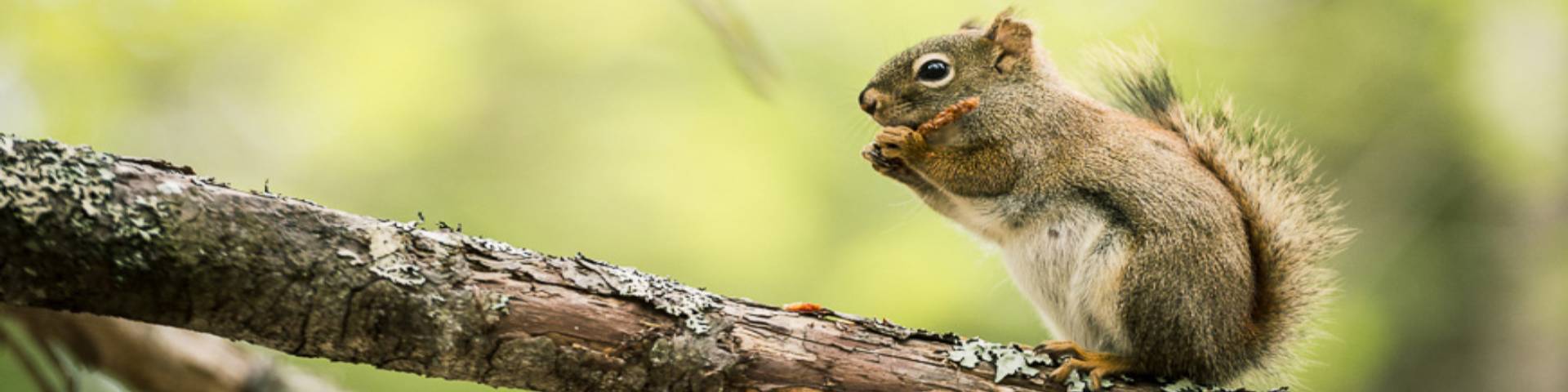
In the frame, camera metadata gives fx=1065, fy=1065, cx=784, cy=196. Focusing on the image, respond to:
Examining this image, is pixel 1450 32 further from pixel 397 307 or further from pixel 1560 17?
pixel 397 307

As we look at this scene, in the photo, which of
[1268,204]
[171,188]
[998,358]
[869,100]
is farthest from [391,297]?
[1268,204]

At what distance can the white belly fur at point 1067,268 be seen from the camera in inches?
82.2

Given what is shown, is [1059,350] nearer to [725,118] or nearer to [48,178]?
[48,178]

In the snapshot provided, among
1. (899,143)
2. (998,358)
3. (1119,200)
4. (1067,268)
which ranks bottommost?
(998,358)

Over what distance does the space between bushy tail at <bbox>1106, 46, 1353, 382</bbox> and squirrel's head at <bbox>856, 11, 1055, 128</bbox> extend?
245mm

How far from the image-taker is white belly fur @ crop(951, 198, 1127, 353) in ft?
6.85

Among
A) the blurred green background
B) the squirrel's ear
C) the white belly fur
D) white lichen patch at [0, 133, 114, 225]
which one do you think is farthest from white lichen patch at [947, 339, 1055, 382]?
white lichen patch at [0, 133, 114, 225]

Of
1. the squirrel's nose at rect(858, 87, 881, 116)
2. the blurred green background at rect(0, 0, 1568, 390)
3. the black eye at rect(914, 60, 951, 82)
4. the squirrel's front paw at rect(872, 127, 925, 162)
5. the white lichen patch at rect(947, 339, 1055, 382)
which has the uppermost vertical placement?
the blurred green background at rect(0, 0, 1568, 390)

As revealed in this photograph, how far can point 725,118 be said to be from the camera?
3900 mm

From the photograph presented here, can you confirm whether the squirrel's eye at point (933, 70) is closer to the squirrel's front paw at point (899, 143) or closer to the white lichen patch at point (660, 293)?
the squirrel's front paw at point (899, 143)

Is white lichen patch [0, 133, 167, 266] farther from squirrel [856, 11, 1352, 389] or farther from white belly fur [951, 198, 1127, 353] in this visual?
white belly fur [951, 198, 1127, 353]

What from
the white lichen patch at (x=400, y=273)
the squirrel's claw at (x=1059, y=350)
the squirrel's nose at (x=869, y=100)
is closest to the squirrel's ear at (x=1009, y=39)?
the squirrel's nose at (x=869, y=100)

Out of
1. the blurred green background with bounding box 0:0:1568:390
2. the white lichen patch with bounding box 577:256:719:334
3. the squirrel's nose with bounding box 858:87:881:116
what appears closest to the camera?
the white lichen patch with bounding box 577:256:719:334

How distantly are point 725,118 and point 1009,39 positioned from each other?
1515 mm
